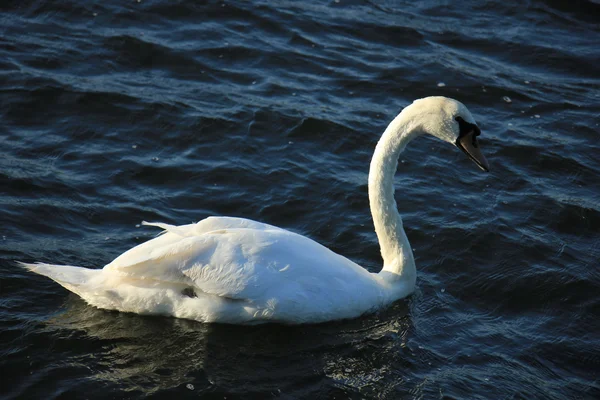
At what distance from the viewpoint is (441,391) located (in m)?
6.75

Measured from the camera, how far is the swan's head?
299 inches

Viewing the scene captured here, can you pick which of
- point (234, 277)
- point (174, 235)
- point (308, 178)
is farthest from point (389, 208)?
point (308, 178)

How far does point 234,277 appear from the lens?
6.99 metres

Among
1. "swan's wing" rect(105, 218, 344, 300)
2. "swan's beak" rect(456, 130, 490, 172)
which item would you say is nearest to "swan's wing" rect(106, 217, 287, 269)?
"swan's wing" rect(105, 218, 344, 300)

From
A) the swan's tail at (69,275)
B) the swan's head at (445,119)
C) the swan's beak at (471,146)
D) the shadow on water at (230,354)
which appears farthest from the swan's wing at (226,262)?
the swan's beak at (471,146)

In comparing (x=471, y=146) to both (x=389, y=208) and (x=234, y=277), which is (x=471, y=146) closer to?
(x=389, y=208)

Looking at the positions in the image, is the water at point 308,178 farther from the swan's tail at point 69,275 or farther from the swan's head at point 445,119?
the swan's head at point 445,119

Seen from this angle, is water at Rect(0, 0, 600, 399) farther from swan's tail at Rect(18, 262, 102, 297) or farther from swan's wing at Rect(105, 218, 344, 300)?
swan's wing at Rect(105, 218, 344, 300)

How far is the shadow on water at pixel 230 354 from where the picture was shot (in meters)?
6.64

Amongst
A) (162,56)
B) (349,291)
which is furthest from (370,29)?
(349,291)

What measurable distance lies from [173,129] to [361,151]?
87.5 inches

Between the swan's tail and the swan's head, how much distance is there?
2.97 m

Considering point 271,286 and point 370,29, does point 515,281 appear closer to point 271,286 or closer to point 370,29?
point 271,286

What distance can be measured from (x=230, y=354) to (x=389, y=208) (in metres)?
1.95
